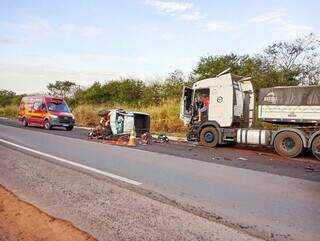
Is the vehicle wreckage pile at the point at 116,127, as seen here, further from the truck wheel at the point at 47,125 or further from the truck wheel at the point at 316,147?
the truck wheel at the point at 47,125

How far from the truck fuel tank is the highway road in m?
2.16

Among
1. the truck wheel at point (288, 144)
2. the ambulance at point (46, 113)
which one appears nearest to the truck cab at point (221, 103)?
the truck wheel at point (288, 144)

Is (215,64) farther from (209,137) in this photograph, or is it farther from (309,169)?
(309,169)

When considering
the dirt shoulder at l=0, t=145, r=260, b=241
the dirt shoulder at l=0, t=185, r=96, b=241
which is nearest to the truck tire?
the dirt shoulder at l=0, t=145, r=260, b=241

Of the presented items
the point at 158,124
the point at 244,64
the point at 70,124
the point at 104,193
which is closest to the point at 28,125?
the point at 70,124

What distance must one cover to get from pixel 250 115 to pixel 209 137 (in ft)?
6.75

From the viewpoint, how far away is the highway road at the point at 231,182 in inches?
248

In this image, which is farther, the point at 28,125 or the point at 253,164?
the point at 28,125

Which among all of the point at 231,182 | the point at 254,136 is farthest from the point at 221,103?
the point at 231,182

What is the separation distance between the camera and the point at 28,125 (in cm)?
3114

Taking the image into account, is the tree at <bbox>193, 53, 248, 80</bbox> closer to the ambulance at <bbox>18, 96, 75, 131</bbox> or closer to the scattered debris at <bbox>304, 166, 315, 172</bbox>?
the ambulance at <bbox>18, 96, 75, 131</bbox>

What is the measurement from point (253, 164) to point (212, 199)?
5389mm

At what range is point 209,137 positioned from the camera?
18656 millimetres

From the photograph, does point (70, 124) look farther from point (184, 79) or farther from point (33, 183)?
point (33, 183)
